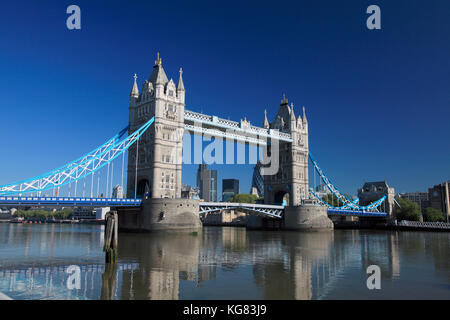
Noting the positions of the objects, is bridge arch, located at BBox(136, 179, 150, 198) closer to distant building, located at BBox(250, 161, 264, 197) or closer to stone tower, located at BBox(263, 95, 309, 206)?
stone tower, located at BBox(263, 95, 309, 206)

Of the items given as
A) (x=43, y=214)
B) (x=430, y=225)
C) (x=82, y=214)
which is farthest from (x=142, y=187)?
(x=43, y=214)

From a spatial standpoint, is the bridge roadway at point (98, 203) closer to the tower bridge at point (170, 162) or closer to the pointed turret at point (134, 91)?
the tower bridge at point (170, 162)

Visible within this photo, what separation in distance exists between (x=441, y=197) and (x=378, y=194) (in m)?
21.8

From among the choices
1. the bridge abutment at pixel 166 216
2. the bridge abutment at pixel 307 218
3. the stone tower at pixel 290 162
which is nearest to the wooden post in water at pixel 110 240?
the bridge abutment at pixel 166 216

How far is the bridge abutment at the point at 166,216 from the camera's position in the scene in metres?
42.0

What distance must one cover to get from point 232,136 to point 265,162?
15.8m

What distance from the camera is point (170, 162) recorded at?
161 feet

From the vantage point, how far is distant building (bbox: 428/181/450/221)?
89500 millimetres

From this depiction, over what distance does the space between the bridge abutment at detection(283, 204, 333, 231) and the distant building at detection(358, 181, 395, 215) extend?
2850cm

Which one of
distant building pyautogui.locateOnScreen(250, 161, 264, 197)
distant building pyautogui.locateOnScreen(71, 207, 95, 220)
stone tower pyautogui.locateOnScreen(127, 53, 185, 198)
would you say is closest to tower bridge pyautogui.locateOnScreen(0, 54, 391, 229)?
stone tower pyautogui.locateOnScreen(127, 53, 185, 198)

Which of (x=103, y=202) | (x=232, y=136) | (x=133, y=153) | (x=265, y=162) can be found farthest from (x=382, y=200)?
(x=103, y=202)

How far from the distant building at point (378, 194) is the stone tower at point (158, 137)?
2091 inches

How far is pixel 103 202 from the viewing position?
4109 cm
